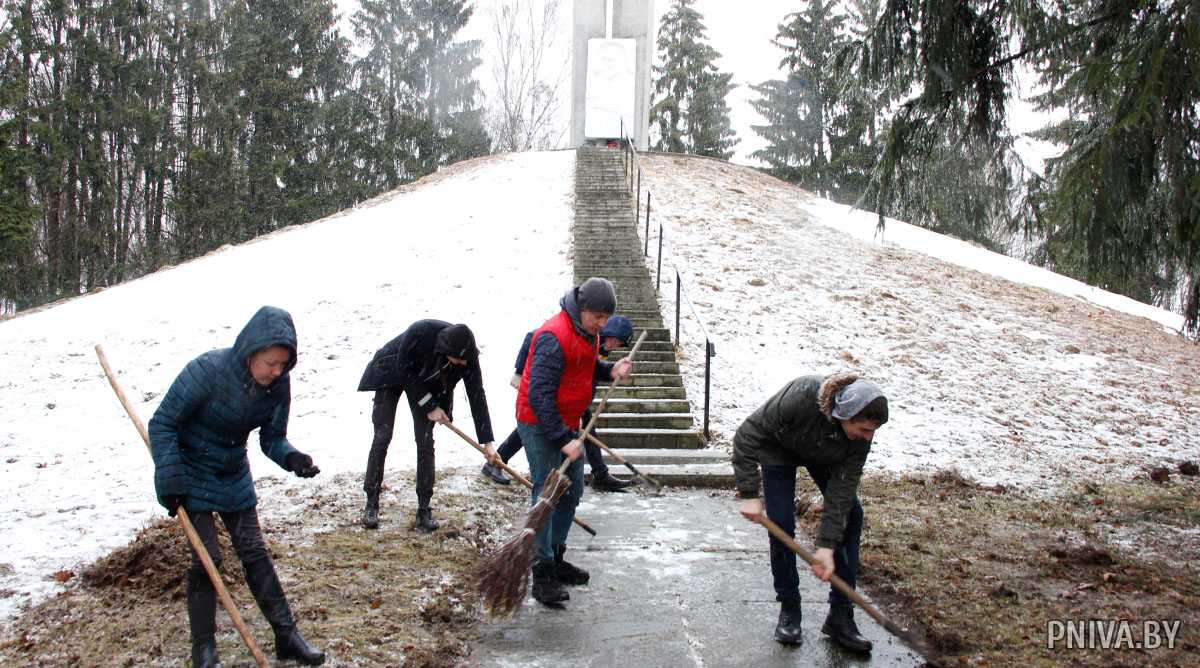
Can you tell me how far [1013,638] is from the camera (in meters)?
3.31

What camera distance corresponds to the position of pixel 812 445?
3180 mm

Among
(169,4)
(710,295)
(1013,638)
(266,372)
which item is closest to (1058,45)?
(1013,638)

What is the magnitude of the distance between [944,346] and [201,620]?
10281 mm

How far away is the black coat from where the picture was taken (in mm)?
4789

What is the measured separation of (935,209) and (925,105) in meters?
1.33

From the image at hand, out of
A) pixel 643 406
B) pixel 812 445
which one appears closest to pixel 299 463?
pixel 812 445

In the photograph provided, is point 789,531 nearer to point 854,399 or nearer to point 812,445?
point 812,445

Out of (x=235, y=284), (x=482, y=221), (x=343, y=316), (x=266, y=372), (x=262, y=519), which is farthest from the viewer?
(x=482, y=221)

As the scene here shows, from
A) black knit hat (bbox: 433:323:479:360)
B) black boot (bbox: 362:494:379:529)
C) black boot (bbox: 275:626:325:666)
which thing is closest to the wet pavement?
black boot (bbox: 275:626:325:666)

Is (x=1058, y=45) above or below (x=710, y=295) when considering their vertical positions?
above

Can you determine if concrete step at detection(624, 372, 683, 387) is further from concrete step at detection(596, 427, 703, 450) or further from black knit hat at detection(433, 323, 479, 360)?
black knit hat at detection(433, 323, 479, 360)

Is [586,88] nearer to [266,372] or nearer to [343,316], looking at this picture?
[343,316]

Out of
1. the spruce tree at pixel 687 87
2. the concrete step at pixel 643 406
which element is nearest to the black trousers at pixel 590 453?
the concrete step at pixel 643 406

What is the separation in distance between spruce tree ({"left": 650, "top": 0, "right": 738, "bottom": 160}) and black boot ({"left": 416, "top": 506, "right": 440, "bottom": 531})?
98.6ft
